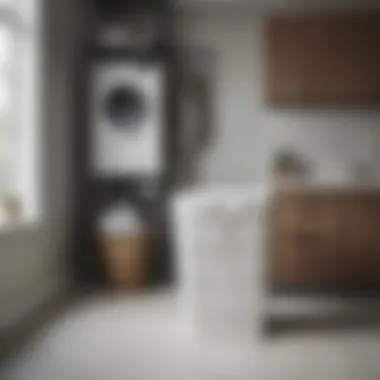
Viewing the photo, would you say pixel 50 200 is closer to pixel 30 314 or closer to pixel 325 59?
pixel 30 314

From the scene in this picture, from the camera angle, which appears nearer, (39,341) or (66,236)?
(39,341)

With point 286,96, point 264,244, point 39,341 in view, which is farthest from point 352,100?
point 39,341

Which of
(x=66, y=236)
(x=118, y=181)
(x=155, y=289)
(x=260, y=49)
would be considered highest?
(x=260, y=49)

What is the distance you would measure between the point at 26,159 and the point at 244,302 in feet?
5.64

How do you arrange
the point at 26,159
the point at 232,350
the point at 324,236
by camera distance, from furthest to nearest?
the point at 324,236 → the point at 26,159 → the point at 232,350

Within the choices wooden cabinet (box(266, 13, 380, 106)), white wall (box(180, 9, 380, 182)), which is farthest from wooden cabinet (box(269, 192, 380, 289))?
wooden cabinet (box(266, 13, 380, 106))

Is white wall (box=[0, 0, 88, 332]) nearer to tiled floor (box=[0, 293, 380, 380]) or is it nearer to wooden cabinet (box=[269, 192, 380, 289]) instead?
tiled floor (box=[0, 293, 380, 380])

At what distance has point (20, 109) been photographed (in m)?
4.33

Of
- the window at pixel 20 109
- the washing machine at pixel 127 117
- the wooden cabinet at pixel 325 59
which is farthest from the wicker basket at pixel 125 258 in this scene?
the wooden cabinet at pixel 325 59

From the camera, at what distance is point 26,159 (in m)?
4.34

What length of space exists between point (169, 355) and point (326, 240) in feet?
6.01

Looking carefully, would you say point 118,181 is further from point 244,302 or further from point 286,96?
point 244,302

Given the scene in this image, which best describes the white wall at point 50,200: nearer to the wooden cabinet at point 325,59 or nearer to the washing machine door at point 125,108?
the washing machine door at point 125,108

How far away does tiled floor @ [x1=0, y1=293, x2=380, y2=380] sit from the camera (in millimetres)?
2928
